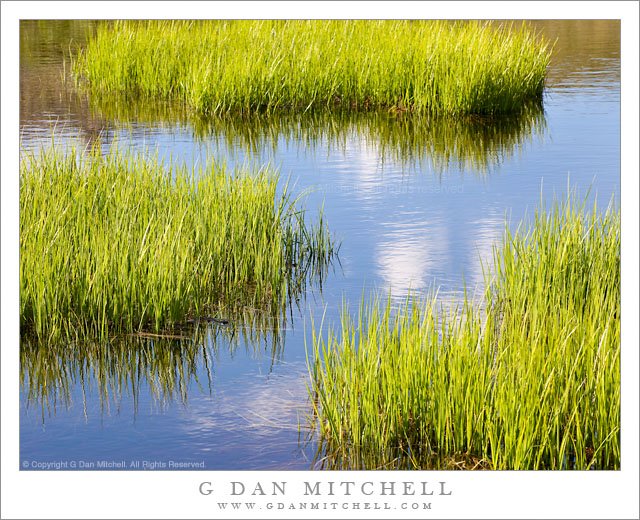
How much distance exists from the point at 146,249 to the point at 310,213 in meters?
3.60

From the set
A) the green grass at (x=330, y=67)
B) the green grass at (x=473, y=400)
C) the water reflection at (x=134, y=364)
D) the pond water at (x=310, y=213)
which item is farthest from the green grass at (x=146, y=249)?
the green grass at (x=330, y=67)

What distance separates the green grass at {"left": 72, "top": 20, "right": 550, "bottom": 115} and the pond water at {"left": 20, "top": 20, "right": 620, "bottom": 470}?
447mm

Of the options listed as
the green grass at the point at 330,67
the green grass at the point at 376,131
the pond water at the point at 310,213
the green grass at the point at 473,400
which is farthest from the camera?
the green grass at the point at 330,67

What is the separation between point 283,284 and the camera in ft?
24.7

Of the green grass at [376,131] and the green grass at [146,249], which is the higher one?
the green grass at [376,131]

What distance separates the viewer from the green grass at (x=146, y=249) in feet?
21.0

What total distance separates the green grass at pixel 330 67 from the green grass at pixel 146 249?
697 centimetres

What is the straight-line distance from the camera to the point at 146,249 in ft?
21.4

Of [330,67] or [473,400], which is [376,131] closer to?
[330,67]

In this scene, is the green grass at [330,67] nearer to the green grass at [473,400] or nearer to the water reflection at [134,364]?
the water reflection at [134,364]

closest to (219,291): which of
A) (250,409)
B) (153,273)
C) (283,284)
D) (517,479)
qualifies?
(283,284)

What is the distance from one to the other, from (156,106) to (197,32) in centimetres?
192

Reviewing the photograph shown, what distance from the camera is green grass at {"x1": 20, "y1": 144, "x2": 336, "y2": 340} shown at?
6414 mm

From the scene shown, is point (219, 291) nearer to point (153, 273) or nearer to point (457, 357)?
point (153, 273)
